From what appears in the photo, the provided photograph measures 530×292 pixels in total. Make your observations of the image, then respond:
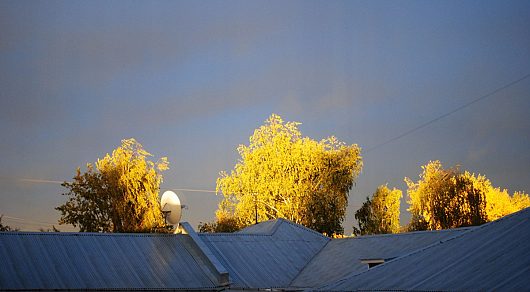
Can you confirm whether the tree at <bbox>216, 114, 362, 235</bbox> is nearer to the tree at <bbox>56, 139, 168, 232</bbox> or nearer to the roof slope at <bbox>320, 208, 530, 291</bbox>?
the tree at <bbox>56, 139, 168, 232</bbox>

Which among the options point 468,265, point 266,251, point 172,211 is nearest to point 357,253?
point 266,251

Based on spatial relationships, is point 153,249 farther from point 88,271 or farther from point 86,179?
point 86,179

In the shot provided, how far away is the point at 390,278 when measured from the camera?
83.7 feet

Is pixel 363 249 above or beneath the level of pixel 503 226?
above

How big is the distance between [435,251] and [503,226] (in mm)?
2854

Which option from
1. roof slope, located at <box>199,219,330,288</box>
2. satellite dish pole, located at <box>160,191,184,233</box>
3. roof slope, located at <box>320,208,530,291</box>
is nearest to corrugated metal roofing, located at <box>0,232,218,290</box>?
roof slope, located at <box>199,219,330,288</box>

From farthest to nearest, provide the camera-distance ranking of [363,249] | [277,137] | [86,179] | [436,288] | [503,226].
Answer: [277,137] → [86,179] → [363,249] → [503,226] → [436,288]

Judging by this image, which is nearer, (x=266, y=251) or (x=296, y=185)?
(x=266, y=251)

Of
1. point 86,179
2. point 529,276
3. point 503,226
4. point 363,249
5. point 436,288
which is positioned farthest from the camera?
point 86,179

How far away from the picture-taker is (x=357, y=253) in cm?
4241

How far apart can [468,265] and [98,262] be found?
19774 millimetres

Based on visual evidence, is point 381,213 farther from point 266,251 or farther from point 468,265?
point 468,265

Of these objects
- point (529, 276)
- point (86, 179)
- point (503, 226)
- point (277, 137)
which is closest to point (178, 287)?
point (503, 226)

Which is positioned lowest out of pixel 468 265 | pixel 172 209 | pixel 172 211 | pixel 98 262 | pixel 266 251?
pixel 468 265
